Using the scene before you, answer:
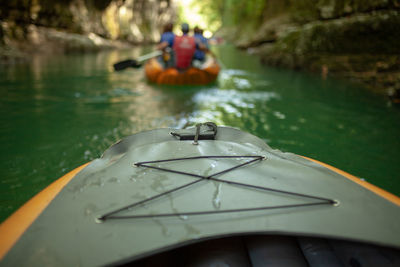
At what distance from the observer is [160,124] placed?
4.07 meters

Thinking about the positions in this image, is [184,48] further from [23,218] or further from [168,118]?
[23,218]

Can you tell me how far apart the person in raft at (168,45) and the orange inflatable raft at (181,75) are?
41 centimetres

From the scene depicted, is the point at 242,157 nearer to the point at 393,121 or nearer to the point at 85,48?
the point at 393,121

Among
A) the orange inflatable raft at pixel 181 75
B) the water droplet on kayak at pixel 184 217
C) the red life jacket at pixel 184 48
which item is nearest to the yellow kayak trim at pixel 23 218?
the water droplet on kayak at pixel 184 217

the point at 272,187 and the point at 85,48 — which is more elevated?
the point at 85,48

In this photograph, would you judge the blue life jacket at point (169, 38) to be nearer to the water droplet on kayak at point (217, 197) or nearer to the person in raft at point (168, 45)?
the person in raft at point (168, 45)

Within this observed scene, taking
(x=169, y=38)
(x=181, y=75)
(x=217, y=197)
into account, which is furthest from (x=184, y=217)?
(x=169, y=38)

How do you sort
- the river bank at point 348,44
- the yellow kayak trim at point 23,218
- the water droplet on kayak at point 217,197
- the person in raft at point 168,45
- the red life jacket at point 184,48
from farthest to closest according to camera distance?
the river bank at point 348,44 < the person in raft at point 168,45 < the red life jacket at point 184,48 < the water droplet on kayak at point 217,197 < the yellow kayak trim at point 23,218

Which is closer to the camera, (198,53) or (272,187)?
(272,187)

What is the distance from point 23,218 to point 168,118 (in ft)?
10.5

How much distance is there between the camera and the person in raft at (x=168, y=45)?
6738 millimetres

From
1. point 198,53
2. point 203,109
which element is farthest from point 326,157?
point 198,53

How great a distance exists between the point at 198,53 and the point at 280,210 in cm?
688

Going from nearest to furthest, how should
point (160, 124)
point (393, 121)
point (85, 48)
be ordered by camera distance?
point (160, 124) < point (393, 121) < point (85, 48)
